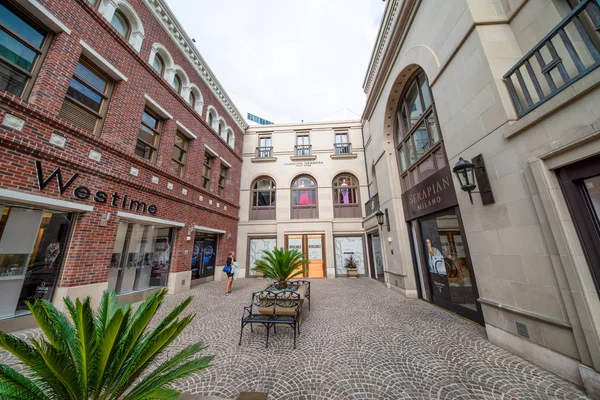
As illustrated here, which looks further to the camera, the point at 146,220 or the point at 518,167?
the point at 146,220

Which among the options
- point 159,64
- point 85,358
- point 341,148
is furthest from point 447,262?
point 159,64

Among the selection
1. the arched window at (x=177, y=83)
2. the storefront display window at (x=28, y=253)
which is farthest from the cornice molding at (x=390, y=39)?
the storefront display window at (x=28, y=253)

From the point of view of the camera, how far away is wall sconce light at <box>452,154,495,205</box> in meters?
3.73

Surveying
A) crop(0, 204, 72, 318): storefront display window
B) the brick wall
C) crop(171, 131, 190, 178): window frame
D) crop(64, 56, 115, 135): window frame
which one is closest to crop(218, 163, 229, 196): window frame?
the brick wall

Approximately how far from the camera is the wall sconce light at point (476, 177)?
3.73 meters

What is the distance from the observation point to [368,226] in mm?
11328

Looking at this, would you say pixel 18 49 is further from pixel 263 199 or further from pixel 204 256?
pixel 263 199

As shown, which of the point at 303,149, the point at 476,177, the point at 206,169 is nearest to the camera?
the point at 476,177

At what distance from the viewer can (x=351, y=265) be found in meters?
11.7

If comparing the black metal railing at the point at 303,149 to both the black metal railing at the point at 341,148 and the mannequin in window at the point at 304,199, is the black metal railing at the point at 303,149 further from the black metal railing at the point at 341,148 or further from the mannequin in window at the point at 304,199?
the mannequin in window at the point at 304,199

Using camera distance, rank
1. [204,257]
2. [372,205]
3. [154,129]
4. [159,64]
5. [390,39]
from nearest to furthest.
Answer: [390,39]
[154,129]
[159,64]
[204,257]
[372,205]

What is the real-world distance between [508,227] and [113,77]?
33.6ft

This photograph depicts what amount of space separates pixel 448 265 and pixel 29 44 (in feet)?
36.5

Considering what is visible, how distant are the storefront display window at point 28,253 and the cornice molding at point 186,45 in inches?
302
